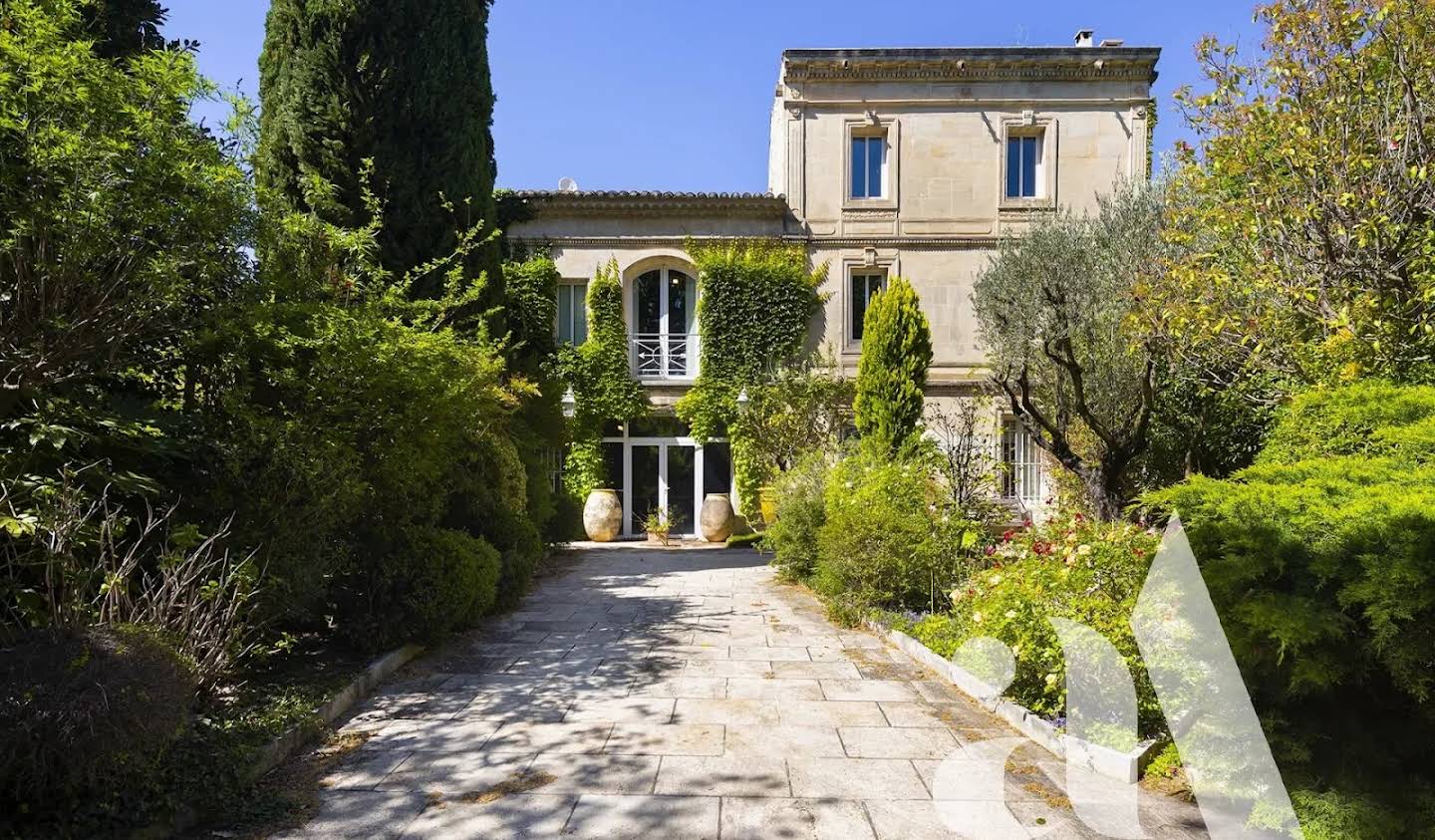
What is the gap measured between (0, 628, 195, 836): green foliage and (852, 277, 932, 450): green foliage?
37.3ft

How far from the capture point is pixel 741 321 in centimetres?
1514

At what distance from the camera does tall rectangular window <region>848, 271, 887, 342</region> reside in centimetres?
1551

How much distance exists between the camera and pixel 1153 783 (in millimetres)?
3611

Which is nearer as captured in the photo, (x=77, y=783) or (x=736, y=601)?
(x=77, y=783)

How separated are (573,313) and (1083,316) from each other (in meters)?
9.42

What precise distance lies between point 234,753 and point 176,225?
2.70 meters

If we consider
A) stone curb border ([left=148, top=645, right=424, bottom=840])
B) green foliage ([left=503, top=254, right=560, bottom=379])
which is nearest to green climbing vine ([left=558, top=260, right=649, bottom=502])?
green foliage ([left=503, top=254, right=560, bottom=379])

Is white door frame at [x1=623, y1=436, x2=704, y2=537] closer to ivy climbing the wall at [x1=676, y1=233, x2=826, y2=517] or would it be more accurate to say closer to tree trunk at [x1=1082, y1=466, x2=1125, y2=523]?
ivy climbing the wall at [x1=676, y1=233, x2=826, y2=517]

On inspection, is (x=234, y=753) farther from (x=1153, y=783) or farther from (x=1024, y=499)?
(x=1024, y=499)

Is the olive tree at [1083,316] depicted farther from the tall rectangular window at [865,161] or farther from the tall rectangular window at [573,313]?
the tall rectangular window at [573,313]

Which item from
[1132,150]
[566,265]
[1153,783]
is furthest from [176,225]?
[1132,150]

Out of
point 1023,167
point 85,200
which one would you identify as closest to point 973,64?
point 1023,167

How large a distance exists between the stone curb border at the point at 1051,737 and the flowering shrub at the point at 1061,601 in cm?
11

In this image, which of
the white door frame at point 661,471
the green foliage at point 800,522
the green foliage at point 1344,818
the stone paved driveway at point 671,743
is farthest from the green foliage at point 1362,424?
the white door frame at point 661,471
